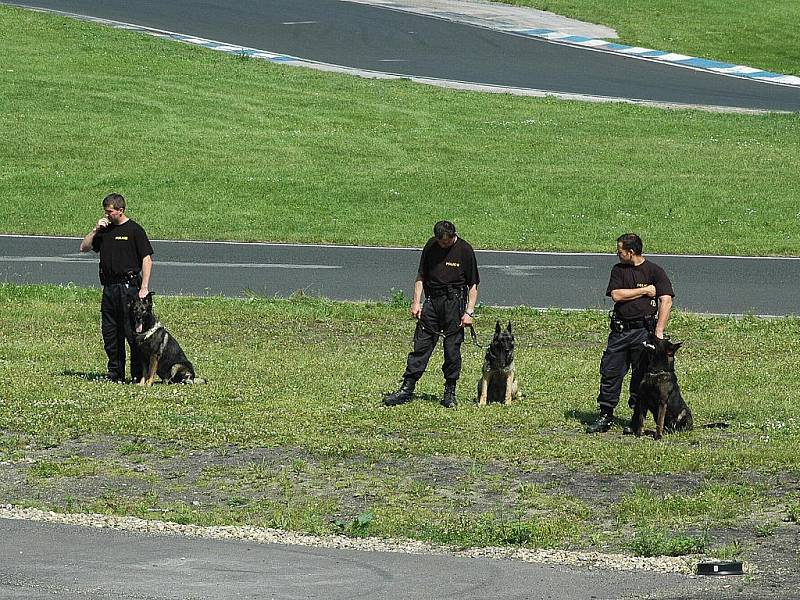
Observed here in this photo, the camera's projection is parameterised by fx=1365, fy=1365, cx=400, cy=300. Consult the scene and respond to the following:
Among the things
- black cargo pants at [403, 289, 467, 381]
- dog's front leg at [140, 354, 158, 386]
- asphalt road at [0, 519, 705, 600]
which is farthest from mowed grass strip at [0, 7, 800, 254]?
asphalt road at [0, 519, 705, 600]

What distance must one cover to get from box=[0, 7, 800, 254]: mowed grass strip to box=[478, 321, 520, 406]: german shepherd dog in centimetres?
1271

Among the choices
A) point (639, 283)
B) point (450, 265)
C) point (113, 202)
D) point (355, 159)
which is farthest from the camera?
point (355, 159)

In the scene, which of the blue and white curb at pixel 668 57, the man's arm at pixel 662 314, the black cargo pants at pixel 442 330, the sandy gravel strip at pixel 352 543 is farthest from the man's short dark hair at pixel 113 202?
the blue and white curb at pixel 668 57

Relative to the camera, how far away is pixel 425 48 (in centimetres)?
4684

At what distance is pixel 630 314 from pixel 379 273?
1120cm

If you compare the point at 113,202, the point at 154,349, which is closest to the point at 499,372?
the point at 154,349

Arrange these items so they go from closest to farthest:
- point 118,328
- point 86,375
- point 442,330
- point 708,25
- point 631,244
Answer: point 631,244, point 442,330, point 118,328, point 86,375, point 708,25

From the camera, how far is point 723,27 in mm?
49812

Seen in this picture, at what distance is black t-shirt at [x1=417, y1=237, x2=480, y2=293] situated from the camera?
44.7ft

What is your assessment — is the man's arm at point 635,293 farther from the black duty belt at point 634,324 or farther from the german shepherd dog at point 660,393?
the german shepherd dog at point 660,393

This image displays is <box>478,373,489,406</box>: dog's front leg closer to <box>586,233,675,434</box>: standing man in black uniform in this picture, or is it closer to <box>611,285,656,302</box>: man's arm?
<box>586,233,675,434</box>: standing man in black uniform

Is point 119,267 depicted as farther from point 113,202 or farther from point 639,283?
point 639,283

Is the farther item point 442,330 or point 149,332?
point 149,332

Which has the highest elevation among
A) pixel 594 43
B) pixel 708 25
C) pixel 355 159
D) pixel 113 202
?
pixel 708 25
